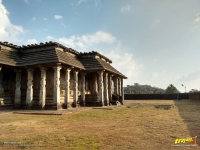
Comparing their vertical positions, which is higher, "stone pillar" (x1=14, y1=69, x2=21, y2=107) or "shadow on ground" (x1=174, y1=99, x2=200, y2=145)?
"stone pillar" (x1=14, y1=69, x2=21, y2=107)

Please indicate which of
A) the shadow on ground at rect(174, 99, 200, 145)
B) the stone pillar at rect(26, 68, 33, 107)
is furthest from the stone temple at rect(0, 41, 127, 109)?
the shadow on ground at rect(174, 99, 200, 145)

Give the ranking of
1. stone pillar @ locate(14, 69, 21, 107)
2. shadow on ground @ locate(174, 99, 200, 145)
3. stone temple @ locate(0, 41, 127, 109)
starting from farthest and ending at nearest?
stone pillar @ locate(14, 69, 21, 107) < stone temple @ locate(0, 41, 127, 109) < shadow on ground @ locate(174, 99, 200, 145)

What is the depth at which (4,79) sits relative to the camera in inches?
704

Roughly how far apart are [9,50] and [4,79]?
3.25 meters

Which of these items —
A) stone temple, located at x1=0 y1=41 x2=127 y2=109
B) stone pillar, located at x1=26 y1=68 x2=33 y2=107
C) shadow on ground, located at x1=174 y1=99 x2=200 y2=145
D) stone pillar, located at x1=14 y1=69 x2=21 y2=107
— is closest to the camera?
shadow on ground, located at x1=174 y1=99 x2=200 y2=145

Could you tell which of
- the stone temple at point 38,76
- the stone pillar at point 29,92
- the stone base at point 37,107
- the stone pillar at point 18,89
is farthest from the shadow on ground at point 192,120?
the stone pillar at point 18,89

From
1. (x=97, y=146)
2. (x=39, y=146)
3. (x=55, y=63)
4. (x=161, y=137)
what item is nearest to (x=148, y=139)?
(x=161, y=137)

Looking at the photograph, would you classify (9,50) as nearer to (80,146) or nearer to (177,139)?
(80,146)

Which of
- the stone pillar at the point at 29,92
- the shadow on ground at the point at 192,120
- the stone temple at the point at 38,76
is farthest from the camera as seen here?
the stone pillar at the point at 29,92

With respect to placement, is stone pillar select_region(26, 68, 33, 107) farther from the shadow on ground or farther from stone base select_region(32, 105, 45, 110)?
the shadow on ground

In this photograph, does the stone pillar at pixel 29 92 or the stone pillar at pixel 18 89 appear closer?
the stone pillar at pixel 29 92

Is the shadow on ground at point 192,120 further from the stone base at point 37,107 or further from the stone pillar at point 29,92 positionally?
the stone pillar at point 29,92

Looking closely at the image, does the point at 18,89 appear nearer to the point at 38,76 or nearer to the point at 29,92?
the point at 29,92

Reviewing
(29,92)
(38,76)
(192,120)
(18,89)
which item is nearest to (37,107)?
(29,92)
